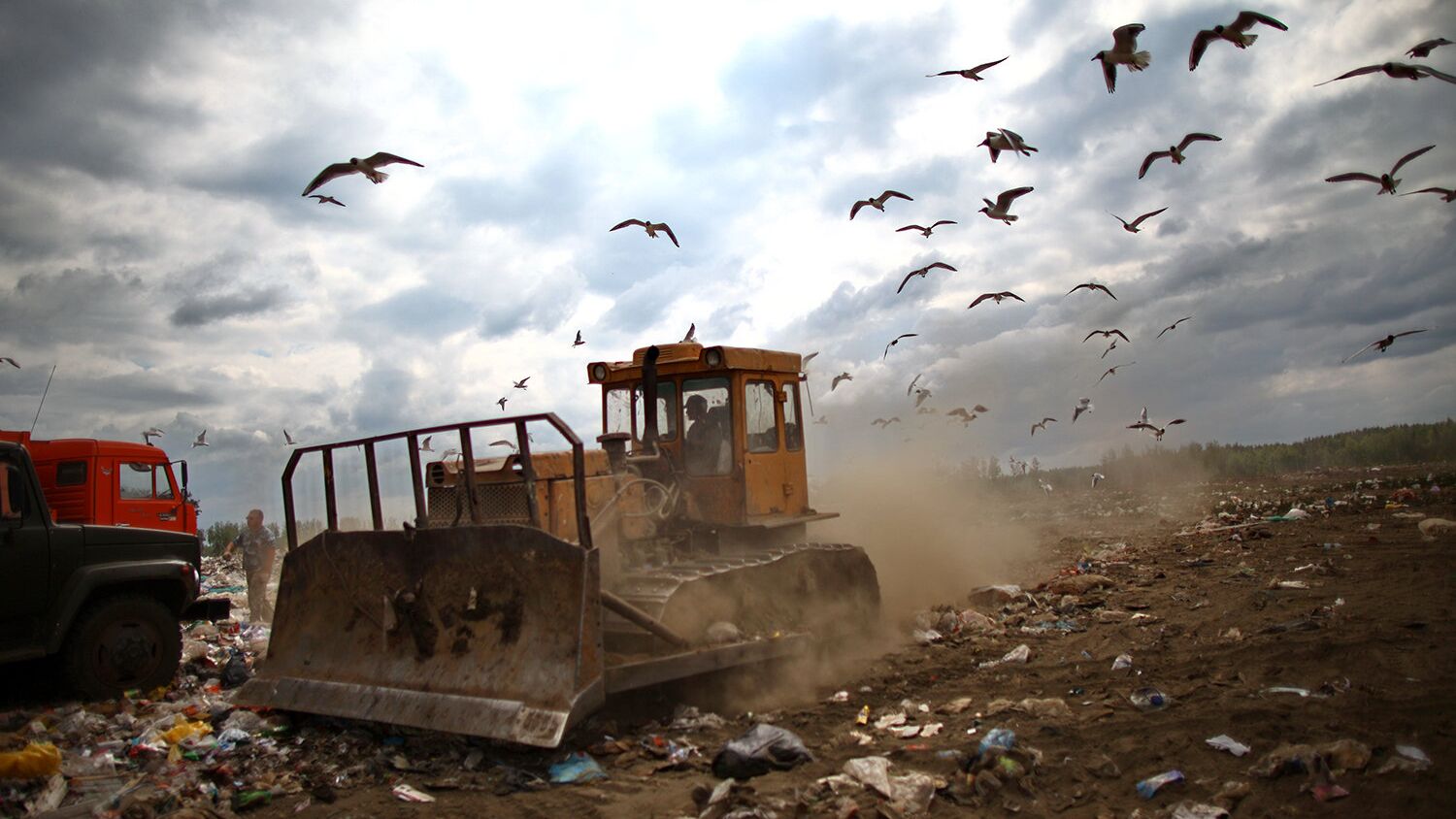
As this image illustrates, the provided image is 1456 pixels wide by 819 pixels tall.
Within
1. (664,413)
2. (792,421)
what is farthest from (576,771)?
(792,421)

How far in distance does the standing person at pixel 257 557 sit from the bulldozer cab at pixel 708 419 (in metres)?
5.70

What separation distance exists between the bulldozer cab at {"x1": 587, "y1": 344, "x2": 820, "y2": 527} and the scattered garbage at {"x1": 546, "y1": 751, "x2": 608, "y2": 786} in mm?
2881

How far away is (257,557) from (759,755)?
340 inches

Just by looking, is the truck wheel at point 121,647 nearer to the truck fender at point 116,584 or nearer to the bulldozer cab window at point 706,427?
the truck fender at point 116,584

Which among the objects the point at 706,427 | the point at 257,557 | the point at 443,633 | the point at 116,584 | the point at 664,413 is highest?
the point at 664,413

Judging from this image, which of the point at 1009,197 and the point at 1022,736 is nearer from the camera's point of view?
the point at 1022,736

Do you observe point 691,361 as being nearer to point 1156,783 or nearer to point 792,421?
point 792,421

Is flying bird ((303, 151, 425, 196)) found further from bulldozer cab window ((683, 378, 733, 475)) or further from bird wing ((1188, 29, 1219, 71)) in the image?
bird wing ((1188, 29, 1219, 71))

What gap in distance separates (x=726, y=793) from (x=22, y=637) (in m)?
6.01

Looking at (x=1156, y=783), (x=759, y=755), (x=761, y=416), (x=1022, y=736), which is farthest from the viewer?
(x=761, y=416)

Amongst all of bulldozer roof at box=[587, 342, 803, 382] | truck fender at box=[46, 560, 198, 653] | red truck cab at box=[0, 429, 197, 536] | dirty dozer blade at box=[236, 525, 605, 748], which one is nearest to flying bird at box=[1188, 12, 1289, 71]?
bulldozer roof at box=[587, 342, 803, 382]

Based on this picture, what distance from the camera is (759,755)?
15.6 ft

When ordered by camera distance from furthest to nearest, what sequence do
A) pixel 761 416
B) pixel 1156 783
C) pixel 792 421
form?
pixel 792 421
pixel 761 416
pixel 1156 783

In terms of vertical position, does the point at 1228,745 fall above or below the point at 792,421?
below
